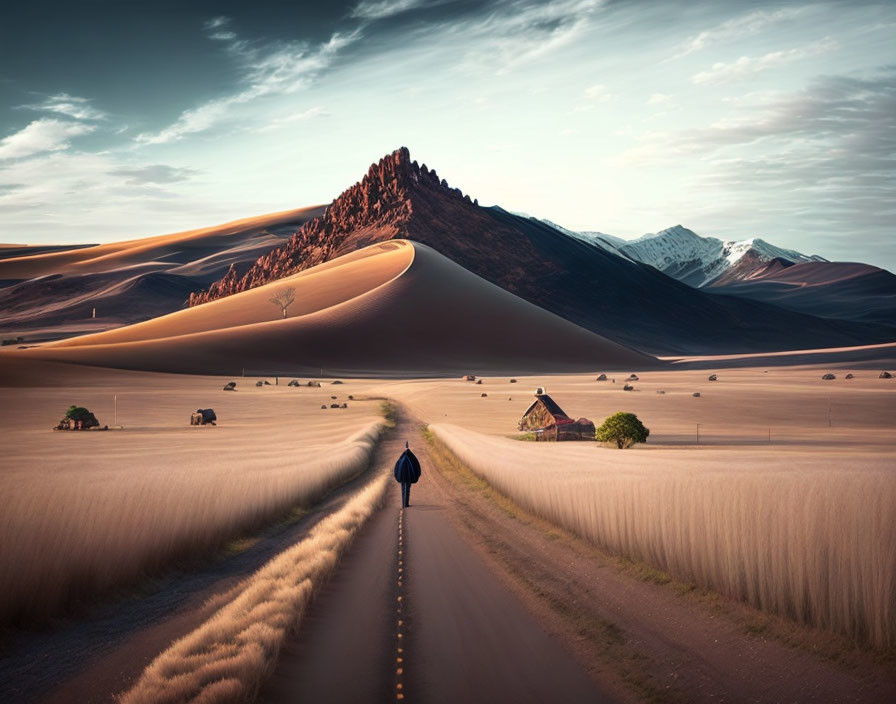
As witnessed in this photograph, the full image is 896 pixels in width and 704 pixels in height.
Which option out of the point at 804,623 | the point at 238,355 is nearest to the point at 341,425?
the point at 804,623

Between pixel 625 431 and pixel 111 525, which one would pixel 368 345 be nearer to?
pixel 625 431

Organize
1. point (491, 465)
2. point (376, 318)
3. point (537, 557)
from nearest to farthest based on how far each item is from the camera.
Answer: point (537, 557)
point (491, 465)
point (376, 318)

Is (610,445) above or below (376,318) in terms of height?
below

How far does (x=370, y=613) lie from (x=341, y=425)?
54782 mm

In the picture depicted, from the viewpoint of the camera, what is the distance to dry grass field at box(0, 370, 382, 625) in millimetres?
13297

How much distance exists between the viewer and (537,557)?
56.2 ft

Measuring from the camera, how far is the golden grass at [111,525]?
12.8m

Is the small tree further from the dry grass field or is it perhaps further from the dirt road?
the dirt road

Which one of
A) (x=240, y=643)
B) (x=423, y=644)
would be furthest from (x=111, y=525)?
(x=423, y=644)

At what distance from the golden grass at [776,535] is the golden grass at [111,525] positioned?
28.1 ft

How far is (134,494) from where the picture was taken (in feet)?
60.0

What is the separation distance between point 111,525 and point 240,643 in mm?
6222

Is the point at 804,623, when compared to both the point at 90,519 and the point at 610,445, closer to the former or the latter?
the point at 90,519

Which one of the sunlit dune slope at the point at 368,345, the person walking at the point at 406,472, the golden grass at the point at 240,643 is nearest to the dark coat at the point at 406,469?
the person walking at the point at 406,472
